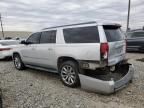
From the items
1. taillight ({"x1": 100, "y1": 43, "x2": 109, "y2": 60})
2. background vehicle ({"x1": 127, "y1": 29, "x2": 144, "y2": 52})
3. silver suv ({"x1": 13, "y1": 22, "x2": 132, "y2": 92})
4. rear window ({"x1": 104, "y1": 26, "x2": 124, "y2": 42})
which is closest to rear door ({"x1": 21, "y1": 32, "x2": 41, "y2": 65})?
silver suv ({"x1": 13, "y1": 22, "x2": 132, "y2": 92})

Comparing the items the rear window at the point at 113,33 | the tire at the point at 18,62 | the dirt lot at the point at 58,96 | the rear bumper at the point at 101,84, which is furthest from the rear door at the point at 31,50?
the rear window at the point at 113,33

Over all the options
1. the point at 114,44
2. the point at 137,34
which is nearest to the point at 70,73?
the point at 114,44

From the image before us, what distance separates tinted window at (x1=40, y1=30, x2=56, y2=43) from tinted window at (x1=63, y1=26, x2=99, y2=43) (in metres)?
0.53

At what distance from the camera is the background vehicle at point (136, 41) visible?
13.0m

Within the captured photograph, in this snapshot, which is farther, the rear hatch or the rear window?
the rear window

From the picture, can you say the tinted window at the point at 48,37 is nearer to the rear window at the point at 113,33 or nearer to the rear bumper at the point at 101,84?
the rear bumper at the point at 101,84

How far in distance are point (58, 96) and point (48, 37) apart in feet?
7.52

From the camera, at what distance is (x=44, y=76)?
6.96 metres

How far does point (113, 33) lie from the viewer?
5.13 meters

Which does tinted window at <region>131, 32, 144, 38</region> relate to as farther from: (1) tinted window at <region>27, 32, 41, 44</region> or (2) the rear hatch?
(1) tinted window at <region>27, 32, 41, 44</region>

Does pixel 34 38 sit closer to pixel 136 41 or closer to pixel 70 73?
pixel 70 73

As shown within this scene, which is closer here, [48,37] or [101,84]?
[101,84]

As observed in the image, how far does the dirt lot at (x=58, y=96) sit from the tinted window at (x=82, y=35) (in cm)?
149

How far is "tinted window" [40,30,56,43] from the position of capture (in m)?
5.99
